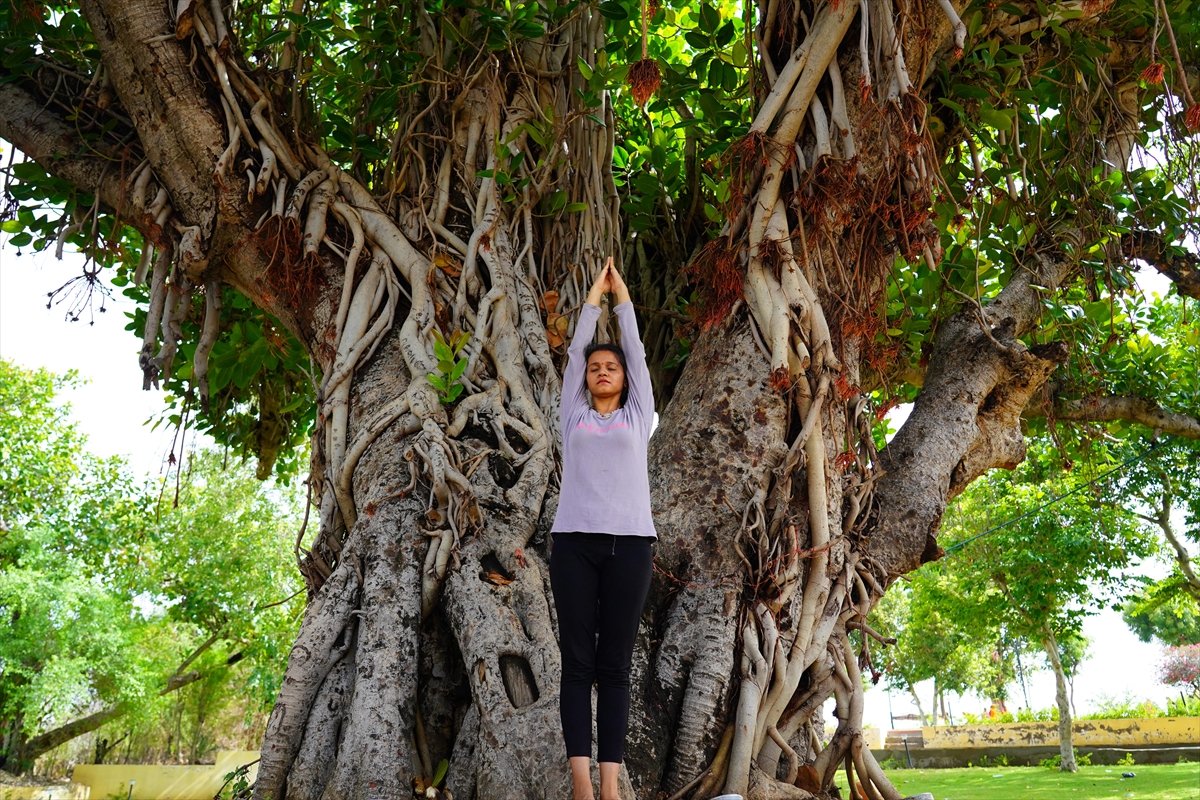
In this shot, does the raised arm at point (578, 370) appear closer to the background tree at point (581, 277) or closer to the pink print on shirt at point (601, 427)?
the pink print on shirt at point (601, 427)

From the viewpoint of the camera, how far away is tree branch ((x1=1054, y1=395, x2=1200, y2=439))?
15.8 feet

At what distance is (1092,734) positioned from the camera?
12477mm

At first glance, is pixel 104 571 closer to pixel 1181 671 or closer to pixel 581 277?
pixel 581 277

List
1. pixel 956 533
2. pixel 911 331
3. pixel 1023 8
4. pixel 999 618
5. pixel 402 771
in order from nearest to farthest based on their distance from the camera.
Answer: pixel 402 771
pixel 1023 8
pixel 911 331
pixel 999 618
pixel 956 533

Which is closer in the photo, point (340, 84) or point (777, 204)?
point (777, 204)

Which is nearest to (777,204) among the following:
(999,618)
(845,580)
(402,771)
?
(845,580)

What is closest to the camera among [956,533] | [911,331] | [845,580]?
[845,580]

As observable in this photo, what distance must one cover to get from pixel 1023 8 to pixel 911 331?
1.37m

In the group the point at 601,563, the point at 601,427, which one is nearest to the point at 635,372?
the point at 601,427

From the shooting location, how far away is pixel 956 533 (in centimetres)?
1280

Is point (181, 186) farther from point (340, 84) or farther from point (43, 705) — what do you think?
point (43, 705)

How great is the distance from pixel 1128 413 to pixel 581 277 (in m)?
3.60

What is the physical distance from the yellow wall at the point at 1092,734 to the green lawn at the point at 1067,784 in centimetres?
258

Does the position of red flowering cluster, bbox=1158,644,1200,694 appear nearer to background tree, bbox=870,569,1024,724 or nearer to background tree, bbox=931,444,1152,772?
background tree, bbox=870,569,1024,724
